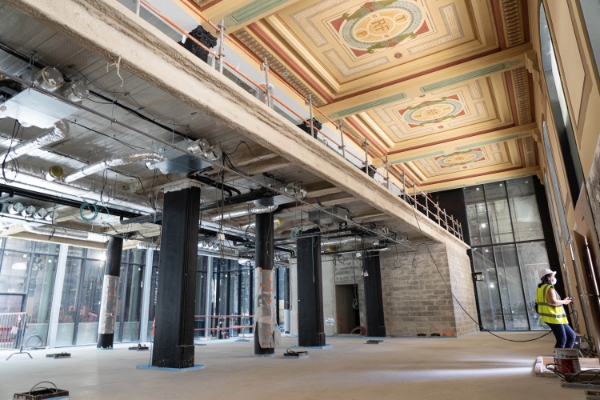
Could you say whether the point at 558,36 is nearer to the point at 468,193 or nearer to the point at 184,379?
the point at 184,379

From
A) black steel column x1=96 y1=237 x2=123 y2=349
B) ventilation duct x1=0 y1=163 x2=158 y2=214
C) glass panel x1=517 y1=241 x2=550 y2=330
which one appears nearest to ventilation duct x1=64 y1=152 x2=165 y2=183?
ventilation duct x1=0 y1=163 x2=158 y2=214

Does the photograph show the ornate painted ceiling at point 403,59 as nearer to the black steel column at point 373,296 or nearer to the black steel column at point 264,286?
the black steel column at point 264,286

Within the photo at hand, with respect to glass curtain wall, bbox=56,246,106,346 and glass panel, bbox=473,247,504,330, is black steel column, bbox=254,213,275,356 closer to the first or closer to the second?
glass curtain wall, bbox=56,246,106,346

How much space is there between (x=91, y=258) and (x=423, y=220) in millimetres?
14432

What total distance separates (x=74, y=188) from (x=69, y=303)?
33.8 ft

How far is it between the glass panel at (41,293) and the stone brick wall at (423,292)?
1427 cm

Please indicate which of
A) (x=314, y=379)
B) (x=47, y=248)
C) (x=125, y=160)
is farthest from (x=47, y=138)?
(x=47, y=248)

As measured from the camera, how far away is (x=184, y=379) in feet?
21.8

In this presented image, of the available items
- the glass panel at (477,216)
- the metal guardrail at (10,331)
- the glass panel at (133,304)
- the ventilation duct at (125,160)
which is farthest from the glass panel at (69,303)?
the glass panel at (477,216)

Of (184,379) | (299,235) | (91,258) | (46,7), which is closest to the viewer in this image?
(46,7)

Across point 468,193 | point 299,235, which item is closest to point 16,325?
point 299,235

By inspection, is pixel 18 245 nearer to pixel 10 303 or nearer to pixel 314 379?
pixel 10 303

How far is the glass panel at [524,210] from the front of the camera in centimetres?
1942

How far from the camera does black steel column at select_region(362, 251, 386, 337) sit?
17.7 m
